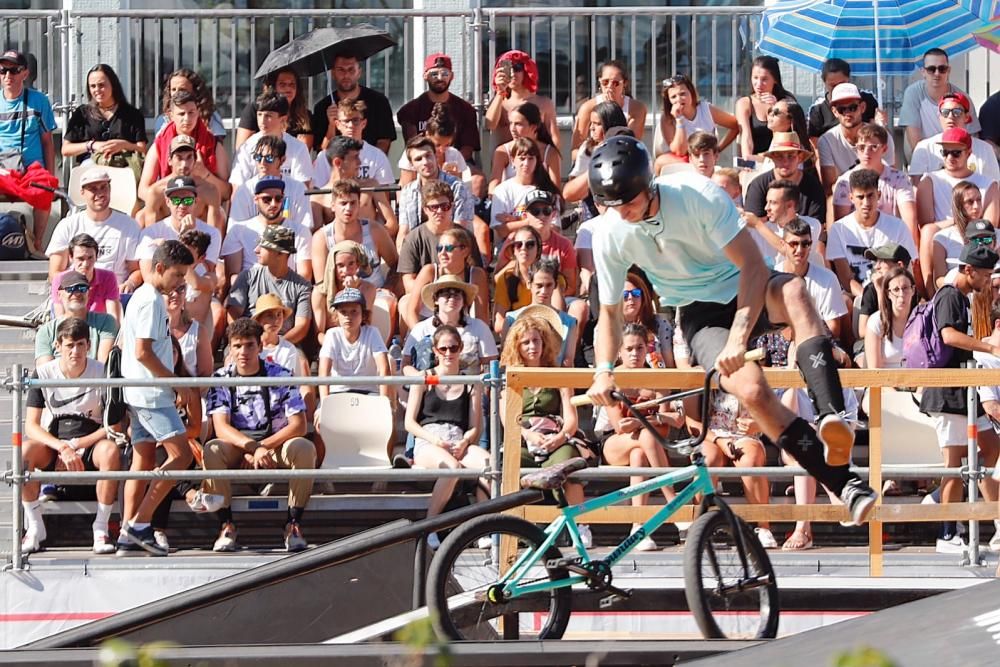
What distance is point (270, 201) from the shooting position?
1180cm

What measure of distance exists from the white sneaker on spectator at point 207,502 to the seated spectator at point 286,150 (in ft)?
11.1

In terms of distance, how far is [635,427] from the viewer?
31.4 feet

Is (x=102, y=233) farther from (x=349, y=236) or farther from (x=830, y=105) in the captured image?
(x=830, y=105)

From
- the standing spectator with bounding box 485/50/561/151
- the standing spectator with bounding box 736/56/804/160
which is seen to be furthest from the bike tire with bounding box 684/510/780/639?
the standing spectator with bounding box 485/50/561/151

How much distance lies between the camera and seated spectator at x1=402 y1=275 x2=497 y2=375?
10484 millimetres

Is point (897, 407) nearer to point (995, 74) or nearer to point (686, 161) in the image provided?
point (686, 161)

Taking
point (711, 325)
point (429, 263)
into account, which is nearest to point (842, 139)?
point (429, 263)

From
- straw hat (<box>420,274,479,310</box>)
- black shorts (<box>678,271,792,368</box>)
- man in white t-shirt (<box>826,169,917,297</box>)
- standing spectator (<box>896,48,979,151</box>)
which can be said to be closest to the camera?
black shorts (<box>678,271,792,368</box>)

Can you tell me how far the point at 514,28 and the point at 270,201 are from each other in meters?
4.43

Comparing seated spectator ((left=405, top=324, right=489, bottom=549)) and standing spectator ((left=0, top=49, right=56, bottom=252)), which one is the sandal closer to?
seated spectator ((left=405, top=324, right=489, bottom=549))

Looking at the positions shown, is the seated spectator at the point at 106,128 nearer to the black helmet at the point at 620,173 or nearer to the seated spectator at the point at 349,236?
the seated spectator at the point at 349,236

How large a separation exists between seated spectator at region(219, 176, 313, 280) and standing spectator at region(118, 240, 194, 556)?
1.77 m

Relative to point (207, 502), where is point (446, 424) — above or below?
above

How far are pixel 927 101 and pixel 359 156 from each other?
5.04m
